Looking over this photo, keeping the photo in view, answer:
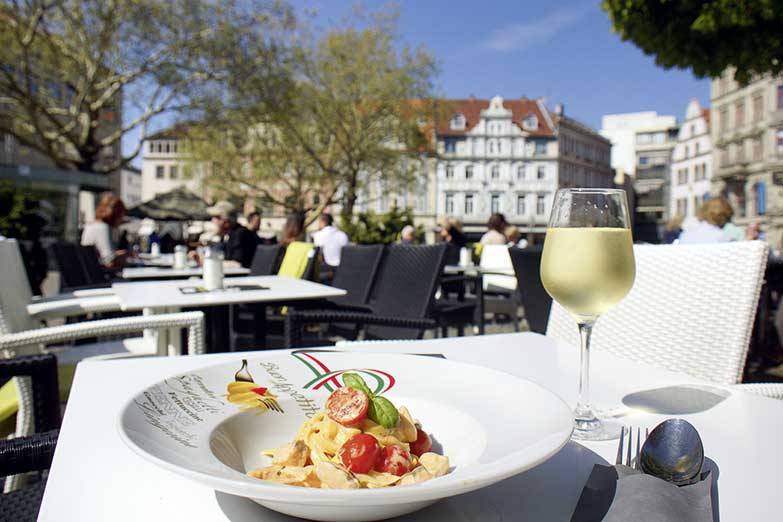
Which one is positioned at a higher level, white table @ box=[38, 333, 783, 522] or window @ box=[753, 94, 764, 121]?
window @ box=[753, 94, 764, 121]

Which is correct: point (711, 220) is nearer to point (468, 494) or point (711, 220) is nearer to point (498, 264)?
point (498, 264)

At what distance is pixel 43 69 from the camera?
15211mm

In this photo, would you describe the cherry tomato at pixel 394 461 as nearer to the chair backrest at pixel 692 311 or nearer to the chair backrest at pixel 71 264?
the chair backrest at pixel 692 311

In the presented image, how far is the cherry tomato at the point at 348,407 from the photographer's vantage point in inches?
24.8

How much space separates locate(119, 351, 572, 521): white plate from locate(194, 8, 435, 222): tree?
1695 centimetres

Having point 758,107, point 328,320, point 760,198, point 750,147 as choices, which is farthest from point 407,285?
point 750,147

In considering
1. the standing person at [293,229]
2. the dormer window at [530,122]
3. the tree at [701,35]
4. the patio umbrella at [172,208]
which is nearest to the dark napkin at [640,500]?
the standing person at [293,229]

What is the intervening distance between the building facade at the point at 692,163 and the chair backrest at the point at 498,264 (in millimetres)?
48735

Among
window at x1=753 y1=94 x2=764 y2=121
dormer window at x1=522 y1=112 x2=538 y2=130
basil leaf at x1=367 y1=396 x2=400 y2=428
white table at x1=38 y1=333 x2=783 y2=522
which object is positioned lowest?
white table at x1=38 y1=333 x2=783 y2=522

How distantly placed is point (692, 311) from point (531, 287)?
2772 millimetres

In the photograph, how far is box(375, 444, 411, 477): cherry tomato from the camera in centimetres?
60

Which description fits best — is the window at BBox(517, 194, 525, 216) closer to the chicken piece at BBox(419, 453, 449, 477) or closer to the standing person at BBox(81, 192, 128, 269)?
the standing person at BBox(81, 192, 128, 269)

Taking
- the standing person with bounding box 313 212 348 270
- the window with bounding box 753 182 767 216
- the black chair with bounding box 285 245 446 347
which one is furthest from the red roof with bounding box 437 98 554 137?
the black chair with bounding box 285 245 446 347

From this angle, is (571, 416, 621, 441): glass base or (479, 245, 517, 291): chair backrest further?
(479, 245, 517, 291): chair backrest
